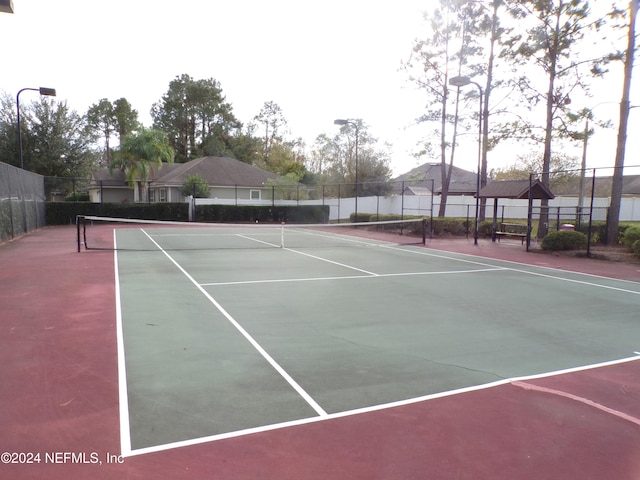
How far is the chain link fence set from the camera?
56.9 ft

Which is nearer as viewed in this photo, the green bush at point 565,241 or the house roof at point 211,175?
the green bush at point 565,241

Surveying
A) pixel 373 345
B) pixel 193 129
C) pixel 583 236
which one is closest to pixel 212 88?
pixel 193 129

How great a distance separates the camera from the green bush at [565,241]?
17922 millimetres

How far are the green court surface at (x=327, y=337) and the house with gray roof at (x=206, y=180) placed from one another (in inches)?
1148

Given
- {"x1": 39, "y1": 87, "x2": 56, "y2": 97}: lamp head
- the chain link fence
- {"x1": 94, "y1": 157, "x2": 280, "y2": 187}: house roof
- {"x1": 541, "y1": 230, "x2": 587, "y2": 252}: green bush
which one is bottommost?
{"x1": 541, "y1": 230, "x2": 587, "y2": 252}: green bush

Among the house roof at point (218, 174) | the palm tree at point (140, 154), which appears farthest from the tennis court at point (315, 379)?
the house roof at point (218, 174)

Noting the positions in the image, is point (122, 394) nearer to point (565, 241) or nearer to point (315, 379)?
point (315, 379)

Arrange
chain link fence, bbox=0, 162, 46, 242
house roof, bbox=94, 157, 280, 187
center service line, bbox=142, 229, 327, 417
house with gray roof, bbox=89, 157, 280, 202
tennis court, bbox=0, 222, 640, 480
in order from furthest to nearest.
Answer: house roof, bbox=94, 157, 280, 187 < house with gray roof, bbox=89, 157, 280, 202 < chain link fence, bbox=0, 162, 46, 242 < center service line, bbox=142, 229, 327, 417 < tennis court, bbox=0, 222, 640, 480

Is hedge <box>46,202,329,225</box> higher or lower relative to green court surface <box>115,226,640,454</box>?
higher

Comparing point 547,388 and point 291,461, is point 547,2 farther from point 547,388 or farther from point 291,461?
point 291,461

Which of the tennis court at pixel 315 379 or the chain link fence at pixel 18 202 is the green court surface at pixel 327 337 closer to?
the tennis court at pixel 315 379

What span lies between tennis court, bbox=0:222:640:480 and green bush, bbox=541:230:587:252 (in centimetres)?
787

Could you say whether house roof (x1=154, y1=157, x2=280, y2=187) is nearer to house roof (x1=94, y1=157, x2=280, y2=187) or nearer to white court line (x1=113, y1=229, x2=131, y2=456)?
house roof (x1=94, y1=157, x2=280, y2=187)

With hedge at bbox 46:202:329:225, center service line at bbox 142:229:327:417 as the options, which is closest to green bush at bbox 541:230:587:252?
center service line at bbox 142:229:327:417
